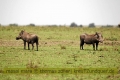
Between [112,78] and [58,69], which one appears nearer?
[112,78]

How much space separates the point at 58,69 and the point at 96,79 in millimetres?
2602

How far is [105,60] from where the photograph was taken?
1798 centimetres

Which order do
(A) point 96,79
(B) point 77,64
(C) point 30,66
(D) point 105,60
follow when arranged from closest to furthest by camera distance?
(A) point 96,79 → (C) point 30,66 → (B) point 77,64 → (D) point 105,60

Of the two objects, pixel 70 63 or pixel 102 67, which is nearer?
pixel 102 67

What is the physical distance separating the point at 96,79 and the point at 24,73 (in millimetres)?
3755

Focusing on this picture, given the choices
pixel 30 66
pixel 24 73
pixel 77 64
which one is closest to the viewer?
pixel 24 73

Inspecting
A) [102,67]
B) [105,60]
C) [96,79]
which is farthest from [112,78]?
[105,60]

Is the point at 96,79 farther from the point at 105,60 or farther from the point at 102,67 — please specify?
the point at 105,60

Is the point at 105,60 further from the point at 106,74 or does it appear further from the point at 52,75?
the point at 52,75

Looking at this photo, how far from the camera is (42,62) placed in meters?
16.8

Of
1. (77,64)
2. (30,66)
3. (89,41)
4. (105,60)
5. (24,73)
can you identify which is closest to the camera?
(24,73)

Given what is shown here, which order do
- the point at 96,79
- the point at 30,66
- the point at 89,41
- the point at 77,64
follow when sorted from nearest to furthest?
1. the point at 96,79
2. the point at 30,66
3. the point at 77,64
4. the point at 89,41

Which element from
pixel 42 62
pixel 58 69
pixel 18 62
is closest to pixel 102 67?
pixel 58 69

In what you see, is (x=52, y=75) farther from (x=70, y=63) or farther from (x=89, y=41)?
(x=89, y=41)
